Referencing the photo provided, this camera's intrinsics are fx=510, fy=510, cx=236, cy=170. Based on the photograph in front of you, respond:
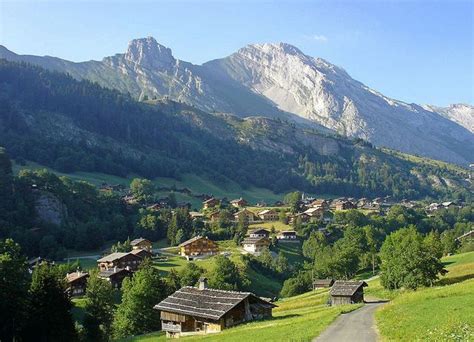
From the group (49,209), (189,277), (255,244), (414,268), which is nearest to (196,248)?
(255,244)

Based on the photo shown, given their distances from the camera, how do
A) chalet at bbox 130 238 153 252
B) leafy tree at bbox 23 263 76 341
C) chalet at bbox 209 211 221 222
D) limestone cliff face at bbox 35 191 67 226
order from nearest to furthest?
leafy tree at bbox 23 263 76 341 < chalet at bbox 130 238 153 252 < limestone cliff face at bbox 35 191 67 226 < chalet at bbox 209 211 221 222

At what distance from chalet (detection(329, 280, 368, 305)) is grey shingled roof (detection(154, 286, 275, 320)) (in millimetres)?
13232

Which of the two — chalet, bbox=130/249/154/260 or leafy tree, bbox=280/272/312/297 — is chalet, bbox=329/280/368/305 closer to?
leafy tree, bbox=280/272/312/297

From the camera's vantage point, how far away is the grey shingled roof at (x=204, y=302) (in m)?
54.1

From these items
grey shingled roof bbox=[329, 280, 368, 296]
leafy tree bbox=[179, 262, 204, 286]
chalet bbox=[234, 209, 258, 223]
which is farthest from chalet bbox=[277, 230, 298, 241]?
grey shingled roof bbox=[329, 280, 368, 296]

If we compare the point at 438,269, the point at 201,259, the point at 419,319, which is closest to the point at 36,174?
the point at 201,259

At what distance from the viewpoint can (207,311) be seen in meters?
54.5

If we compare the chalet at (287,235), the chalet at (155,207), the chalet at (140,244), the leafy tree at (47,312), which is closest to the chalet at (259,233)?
the chalet at (287,235)

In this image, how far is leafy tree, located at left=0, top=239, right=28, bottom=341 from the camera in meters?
54.2

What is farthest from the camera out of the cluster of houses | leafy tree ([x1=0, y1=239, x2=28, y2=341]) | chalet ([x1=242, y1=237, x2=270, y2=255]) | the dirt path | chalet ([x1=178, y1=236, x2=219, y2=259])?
chalet ([x1=242, y1=237, x2=270, y2=255])

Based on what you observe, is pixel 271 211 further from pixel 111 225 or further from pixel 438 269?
pixel 438 269

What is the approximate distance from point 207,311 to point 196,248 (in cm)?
7864

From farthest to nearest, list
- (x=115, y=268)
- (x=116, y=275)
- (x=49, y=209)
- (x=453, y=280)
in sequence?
(x=49, y=209), (x=115, y=268), (x=116, y=275), (x=453, y=280)

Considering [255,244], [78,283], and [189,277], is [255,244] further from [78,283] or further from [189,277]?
[78,283]
